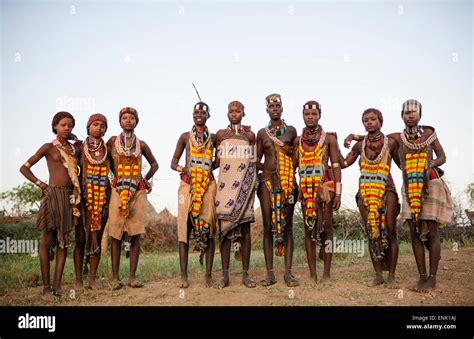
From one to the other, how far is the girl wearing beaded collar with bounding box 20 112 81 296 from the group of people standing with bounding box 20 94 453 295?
0.01 metres

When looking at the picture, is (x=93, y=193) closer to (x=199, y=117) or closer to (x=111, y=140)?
(x=111, y=140)

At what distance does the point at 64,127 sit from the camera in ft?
21.7

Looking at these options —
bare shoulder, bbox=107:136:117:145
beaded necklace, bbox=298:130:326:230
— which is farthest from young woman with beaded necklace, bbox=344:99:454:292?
bare shoulder, bbox=107:136:117:145

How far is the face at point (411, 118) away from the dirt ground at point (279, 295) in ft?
7.32

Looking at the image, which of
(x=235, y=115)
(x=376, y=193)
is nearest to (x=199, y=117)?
(x=235, y=115)

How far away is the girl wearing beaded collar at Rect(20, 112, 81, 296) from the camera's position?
21.1 ft

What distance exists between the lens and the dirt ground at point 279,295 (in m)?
5.88

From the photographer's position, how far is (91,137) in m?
6.70

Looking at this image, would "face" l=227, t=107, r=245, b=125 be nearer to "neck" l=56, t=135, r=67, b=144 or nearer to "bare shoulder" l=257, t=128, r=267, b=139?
"bare shoulder" l=257, t=128, r=267, b=139
